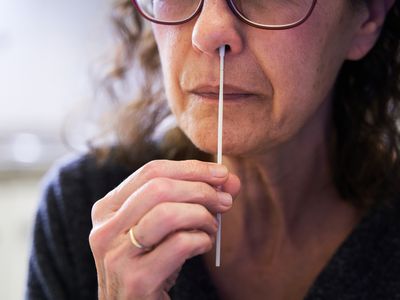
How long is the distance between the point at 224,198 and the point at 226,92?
0.21 meters

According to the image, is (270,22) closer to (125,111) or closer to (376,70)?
(376,70)

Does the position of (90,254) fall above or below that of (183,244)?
below

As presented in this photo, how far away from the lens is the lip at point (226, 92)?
2.88ft

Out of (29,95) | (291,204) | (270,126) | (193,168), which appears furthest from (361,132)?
(29,95)

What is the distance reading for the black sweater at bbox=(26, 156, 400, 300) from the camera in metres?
1.02

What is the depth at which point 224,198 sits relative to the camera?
0.73 metres

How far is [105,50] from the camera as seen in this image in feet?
4.57

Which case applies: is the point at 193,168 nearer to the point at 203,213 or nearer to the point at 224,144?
the point at 203,213

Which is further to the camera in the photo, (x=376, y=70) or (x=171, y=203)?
(x=376, y=70)

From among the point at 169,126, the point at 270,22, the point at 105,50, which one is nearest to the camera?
the point at 270,22

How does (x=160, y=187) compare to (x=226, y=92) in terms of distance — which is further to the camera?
(x=226, y=92)

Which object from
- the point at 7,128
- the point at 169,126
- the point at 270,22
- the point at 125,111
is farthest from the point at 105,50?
the point at 7,128

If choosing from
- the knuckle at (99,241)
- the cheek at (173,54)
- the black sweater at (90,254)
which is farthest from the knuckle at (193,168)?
the black sweater at (90,254)

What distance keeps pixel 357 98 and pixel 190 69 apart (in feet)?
1.44
